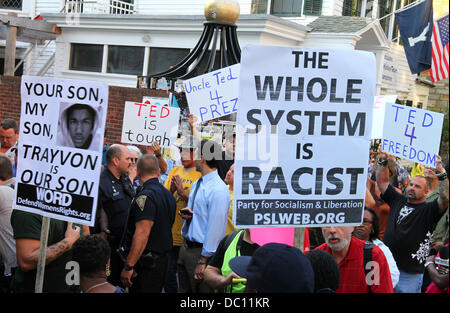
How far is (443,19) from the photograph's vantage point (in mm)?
3830

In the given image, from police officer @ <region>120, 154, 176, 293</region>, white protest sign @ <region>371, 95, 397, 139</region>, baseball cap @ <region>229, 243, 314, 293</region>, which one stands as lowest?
police officer @ <region>120, 154, 176, 293</region>

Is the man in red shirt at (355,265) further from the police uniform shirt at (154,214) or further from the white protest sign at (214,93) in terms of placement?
the white protest sign at (214,93)

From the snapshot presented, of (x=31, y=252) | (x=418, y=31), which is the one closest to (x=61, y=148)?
(x=31, y=252)

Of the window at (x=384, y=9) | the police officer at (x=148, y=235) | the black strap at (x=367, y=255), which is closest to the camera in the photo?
the black strap at (x=367, y=255)

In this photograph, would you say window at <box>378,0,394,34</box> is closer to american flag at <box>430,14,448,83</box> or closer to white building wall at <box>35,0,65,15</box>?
white building wall at <box>35,0,65,15</box>

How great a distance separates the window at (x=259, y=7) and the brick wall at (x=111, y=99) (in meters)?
4.87

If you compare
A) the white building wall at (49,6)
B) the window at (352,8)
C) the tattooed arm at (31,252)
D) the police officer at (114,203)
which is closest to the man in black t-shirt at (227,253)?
the tattooed arm at (31,252)

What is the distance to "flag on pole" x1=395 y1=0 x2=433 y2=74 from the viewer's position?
9906mm

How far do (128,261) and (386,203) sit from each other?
2815 millimetres

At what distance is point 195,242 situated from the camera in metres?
5.23

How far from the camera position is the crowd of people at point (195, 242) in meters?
3.60

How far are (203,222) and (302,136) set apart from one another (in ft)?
6.19

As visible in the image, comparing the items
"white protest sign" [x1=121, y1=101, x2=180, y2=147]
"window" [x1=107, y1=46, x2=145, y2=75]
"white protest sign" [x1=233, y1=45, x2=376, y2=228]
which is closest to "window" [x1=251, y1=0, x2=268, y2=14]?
"window" [x1=107, y1=46, x2=145, y2=75]
